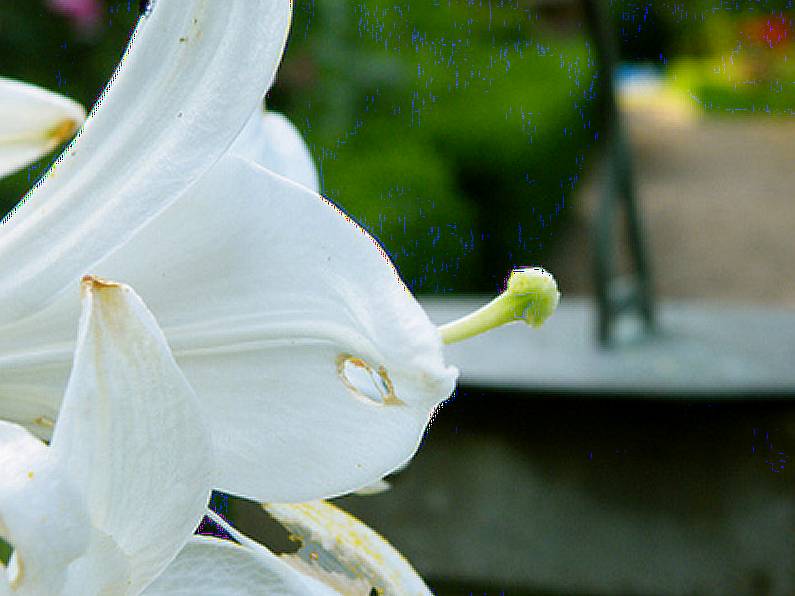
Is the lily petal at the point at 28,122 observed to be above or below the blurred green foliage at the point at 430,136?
above

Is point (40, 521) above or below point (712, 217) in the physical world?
above

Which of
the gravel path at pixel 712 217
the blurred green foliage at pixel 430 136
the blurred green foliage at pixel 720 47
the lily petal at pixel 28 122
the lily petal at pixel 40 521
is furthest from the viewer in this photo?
the blurred green foliage at pixel 720 47

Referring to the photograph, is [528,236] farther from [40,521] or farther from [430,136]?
[40,521]

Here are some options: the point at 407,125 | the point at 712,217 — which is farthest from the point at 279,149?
the point at 712,217

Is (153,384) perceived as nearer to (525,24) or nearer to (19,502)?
(19,502)

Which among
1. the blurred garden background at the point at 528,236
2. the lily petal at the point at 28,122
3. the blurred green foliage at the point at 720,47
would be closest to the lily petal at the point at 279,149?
the lily petal at the point at 28,122

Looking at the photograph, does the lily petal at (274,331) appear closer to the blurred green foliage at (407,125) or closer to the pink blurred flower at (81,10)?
the blurred green foliage at (407,125)

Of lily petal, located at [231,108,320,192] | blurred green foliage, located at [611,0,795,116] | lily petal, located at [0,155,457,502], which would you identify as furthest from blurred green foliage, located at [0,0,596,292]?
blurred green foliage, located at [611,0,795,116]
